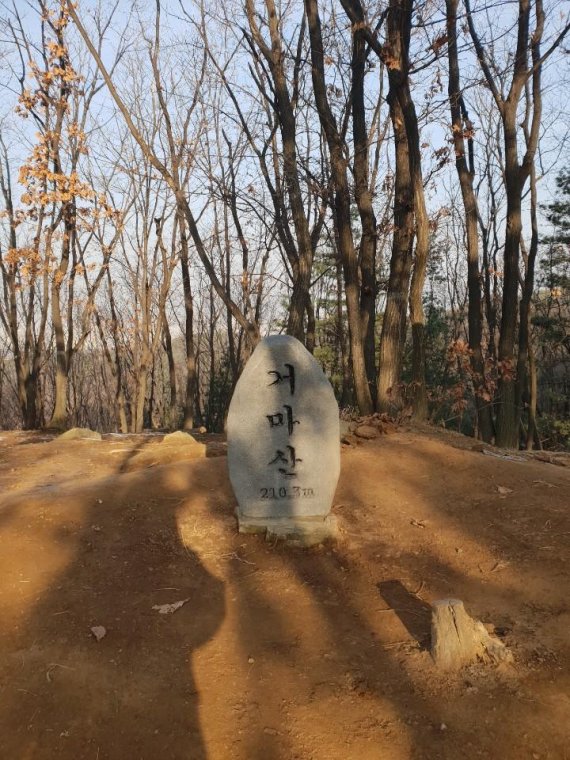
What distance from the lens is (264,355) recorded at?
4.94 meters

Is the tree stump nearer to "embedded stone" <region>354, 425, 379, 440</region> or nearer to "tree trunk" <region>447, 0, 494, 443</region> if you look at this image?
"embedded stone" <region>354, 425, 379, 440</region>

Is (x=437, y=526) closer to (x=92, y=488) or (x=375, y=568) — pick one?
(x=375, y=568)

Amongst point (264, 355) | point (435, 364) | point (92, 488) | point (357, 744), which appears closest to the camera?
point (357, 744)

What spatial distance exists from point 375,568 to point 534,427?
41.3 feet

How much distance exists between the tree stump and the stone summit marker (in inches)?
69.4

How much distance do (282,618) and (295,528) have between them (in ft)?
3.37

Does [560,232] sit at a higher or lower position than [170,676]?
higher

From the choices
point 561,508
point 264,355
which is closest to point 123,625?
point 264,355

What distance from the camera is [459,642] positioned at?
10.5ft

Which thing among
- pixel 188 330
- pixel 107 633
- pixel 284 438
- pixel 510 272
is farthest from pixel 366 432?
pixel 188 330

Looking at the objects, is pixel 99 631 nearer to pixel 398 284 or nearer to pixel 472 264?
pixel 398 284

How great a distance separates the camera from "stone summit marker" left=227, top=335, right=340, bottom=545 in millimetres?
4926

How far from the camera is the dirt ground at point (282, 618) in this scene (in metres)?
2.80

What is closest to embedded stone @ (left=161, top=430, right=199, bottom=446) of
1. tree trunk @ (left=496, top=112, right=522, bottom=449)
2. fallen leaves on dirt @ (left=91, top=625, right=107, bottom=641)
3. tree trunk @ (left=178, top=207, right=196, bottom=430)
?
fallen leaves on dirt @ (left=91, top=625, right=107, bottom=641)
